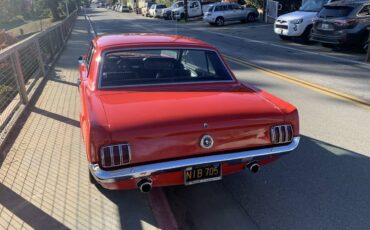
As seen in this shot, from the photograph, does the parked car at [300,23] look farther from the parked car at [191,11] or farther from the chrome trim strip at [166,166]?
the parked car at [191,11]

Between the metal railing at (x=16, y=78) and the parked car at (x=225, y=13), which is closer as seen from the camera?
the metal railing at (x=16, y=78)

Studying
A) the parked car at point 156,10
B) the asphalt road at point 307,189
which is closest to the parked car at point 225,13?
the parked car at point 156,10

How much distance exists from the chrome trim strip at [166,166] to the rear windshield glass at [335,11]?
1212 cm

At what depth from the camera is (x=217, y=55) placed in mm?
4617

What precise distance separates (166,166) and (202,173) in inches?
15.2

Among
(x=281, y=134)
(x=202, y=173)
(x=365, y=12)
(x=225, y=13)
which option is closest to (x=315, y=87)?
(x=281, y=134)

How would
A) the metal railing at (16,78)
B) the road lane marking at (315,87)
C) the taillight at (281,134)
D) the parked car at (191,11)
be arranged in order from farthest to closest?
the parked car at (191,11) < the road lane marking at (315,87) < the metal railing at (16,78) < the taillight at (281,134)

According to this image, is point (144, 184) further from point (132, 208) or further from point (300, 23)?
point (300, 23)

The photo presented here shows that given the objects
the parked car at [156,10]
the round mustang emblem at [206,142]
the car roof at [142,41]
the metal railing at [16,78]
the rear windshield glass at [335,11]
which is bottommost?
the parked car at [156,10]

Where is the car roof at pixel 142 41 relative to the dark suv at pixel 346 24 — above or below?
above

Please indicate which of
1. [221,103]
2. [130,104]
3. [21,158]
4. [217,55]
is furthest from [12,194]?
[217,55]

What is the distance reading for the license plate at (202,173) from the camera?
3.34 metres

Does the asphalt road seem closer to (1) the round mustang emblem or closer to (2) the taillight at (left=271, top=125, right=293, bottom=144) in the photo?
(2) the taillight at (left=271, top=125, right=293, bottom=144)

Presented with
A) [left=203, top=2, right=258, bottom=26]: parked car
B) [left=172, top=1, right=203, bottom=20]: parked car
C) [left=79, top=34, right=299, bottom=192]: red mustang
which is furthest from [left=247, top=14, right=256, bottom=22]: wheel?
[left=79, top=34, right=299, bottom=192]: red mustang
